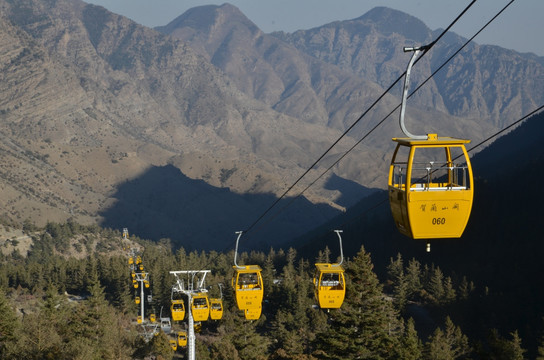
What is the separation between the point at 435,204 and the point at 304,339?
68.8 m

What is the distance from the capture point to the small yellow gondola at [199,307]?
4656 centimetres

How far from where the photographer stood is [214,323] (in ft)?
301

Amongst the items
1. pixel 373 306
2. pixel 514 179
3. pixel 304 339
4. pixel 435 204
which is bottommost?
pixel 304 339

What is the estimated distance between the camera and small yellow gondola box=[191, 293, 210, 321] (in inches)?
1833

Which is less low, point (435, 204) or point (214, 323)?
point (435, 204)

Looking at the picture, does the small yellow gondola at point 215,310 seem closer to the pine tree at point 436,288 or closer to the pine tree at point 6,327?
the pine tree at point 6,327

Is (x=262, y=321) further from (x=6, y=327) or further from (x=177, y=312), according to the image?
(x=6, y=327)

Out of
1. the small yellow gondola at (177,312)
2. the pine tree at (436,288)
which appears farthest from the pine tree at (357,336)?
the pine tree at (436,288)

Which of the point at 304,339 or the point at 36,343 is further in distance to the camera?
the point at 304,339

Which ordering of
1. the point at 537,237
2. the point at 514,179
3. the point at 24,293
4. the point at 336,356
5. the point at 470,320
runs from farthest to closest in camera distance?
the point at 514,179 < the point at 537,237 < the point at 24,293 < the point at 470,320 < the point at 336,356

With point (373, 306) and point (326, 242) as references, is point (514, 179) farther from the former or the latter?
point (373, 306)

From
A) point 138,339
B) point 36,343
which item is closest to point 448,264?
point 138,339


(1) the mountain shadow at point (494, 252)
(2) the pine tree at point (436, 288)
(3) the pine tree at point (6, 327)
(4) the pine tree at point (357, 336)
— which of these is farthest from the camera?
(2) the pine tree at point (436, 288)

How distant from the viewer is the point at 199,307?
153ft
